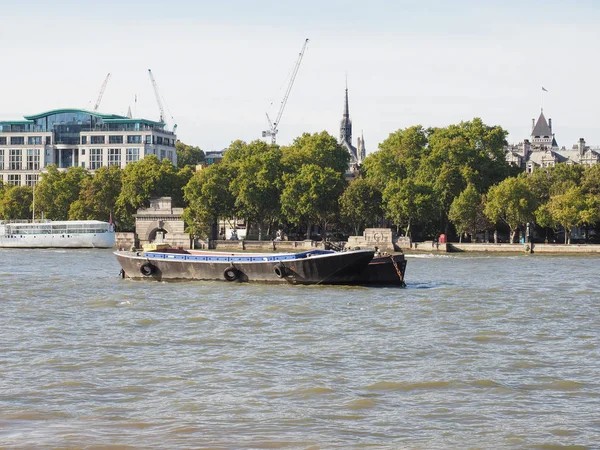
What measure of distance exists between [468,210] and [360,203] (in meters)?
14.3

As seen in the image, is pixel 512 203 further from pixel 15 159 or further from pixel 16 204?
pixel 15 159

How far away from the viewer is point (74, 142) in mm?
180000

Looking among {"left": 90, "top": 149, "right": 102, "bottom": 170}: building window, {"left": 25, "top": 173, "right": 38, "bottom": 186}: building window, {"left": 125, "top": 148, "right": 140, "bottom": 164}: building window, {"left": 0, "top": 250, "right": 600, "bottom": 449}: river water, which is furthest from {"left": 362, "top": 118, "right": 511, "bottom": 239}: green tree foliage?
{"left": 0, "top": 250, "right": 600, "bottom": 449}: river water

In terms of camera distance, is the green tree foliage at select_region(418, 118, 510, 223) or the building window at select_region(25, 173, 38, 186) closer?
the green tree foliage at select_region(418, 118, 510, 223)


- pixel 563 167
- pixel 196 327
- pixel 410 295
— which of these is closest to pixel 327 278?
pixel 410 295

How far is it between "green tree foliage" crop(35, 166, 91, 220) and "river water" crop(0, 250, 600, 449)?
100638 mm

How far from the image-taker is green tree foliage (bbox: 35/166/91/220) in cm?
14862

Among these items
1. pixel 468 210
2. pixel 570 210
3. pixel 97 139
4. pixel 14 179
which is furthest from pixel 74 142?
pixel 570 210

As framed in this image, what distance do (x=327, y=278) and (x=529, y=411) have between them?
1276 inches

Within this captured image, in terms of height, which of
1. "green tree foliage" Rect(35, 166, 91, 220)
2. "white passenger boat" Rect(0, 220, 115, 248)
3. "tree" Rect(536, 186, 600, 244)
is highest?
"green tree foliage" Rect(35, 166, 91, 220)

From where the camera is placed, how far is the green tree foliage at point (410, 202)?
122m

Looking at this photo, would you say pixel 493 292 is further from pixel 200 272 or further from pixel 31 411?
pixel 31 411

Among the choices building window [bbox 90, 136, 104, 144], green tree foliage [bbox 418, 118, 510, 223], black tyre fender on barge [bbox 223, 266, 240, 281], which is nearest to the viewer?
black tyre fender on barge [bbox 223, 266, 240, 281]

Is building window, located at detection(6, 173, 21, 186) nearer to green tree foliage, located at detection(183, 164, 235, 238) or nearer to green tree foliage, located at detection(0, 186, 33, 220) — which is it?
green tree foliage, located at detection(0, 186, 33, 220)
